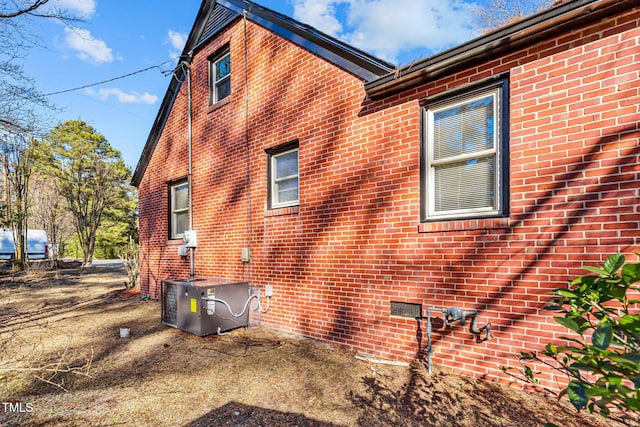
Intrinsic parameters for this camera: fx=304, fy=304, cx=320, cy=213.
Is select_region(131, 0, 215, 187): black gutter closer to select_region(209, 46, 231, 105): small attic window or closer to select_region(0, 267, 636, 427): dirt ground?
select_region(209, 46, 231, 105): small attic window

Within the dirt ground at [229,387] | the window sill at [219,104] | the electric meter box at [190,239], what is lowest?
the dirt ground at [229,387]

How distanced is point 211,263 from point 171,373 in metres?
3.24

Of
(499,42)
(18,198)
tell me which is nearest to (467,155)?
(499,42)

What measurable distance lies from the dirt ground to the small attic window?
17.1 ft

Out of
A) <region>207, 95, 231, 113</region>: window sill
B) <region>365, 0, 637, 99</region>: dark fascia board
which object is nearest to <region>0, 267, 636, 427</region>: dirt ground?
<region>365, 0, 637, 99</region>: dark fascia board

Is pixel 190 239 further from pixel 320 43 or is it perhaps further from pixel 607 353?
pixel 607 353

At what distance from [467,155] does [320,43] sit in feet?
9.63

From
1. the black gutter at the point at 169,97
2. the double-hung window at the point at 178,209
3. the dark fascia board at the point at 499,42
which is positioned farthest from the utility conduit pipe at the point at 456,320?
the black gutter at the point at 169,97

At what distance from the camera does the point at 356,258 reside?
4.32 meters

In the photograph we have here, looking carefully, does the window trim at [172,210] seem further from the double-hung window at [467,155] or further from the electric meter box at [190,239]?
the double-hung window at [467,155]

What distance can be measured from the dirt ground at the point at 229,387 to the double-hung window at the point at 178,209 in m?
3.19

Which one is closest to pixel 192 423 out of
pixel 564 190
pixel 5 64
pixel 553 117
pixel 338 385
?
pixel 338 385

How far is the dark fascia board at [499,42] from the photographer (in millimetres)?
2791

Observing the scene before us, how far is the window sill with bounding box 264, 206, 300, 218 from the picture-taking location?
16.9ft
